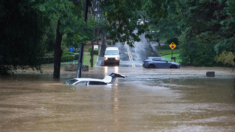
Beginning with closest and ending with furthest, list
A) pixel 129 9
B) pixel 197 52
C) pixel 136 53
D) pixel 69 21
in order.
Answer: pixel 69 21 → pixel 129 9 → pixel 197 52 → pixel 136 53

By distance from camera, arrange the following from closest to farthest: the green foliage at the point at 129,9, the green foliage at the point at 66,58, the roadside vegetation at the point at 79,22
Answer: the roadside vegetation at the point at 79,22 < the green foliage at the point at 129,9 < the green foliage at the point at 66,58

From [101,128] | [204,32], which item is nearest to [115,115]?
[101,128]

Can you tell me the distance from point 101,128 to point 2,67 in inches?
769

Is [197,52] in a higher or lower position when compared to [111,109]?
higher

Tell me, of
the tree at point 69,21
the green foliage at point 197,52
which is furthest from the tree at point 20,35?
the green foliage at point 197,52

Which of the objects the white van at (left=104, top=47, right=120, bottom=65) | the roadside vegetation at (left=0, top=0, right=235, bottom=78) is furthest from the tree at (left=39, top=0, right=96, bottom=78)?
the white van at (left=104, top=47, right=120, bottom=65)

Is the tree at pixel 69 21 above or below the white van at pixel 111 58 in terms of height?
above

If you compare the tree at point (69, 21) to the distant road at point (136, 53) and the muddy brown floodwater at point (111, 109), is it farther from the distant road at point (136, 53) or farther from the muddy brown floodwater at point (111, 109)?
the distant road at point (136, 53)

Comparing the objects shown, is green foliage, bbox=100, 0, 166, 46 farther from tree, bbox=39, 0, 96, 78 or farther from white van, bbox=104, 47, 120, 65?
white van, bbox=104, 47, 120, 65

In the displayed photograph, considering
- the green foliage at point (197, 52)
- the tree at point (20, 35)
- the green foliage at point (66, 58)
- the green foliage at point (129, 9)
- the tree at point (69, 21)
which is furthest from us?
the green foliage at point (66, 58)

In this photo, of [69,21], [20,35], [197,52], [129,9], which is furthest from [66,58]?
[69,21]

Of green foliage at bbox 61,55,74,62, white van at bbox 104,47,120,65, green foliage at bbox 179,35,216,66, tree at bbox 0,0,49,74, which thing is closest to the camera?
tree at bbox 0,0,49,74

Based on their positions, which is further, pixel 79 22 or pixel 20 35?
pixel 20 35

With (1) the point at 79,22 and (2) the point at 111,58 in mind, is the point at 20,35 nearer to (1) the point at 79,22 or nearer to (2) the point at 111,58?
(1) the point at 79,22
